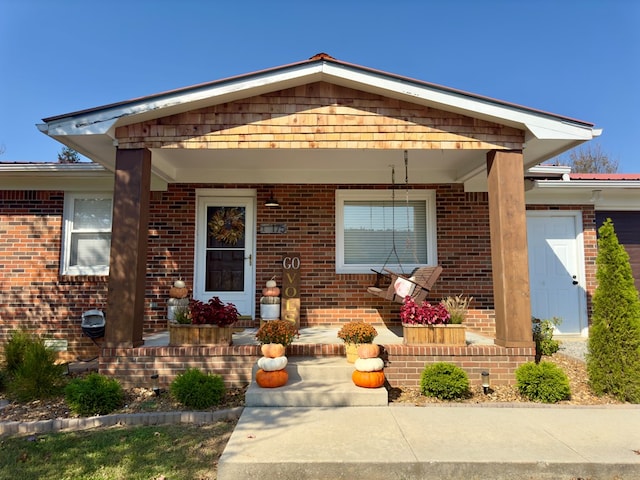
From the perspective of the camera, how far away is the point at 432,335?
4.90 meters

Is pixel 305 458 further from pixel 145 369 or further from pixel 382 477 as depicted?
pixel 145 369

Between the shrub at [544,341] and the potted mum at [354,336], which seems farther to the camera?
Answer: the shrub at [544,341]

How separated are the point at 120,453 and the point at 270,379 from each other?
147 cm

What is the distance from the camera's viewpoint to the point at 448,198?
7109 mm

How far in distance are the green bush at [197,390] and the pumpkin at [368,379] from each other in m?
1.46

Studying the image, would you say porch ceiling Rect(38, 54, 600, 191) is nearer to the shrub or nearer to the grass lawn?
the shrub

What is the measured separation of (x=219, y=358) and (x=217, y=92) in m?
3.15

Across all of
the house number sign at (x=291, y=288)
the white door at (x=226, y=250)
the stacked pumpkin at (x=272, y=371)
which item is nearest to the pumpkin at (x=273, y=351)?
the stacked pumpkin at (x=272, y=371)

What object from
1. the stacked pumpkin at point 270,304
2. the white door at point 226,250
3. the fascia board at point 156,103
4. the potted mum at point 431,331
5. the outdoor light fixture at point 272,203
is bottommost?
the potted mum at point 431,331

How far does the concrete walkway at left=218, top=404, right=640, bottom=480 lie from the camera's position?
111 inches

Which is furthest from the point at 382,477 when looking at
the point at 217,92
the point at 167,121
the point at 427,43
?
the point at 427,43

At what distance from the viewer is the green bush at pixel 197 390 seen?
4141 mm

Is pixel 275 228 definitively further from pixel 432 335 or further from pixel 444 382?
pixel 444 382

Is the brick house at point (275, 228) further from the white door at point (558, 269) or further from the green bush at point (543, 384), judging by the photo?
the green bush at point (543, 384)
